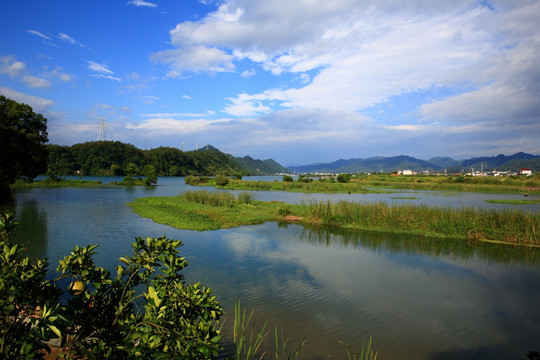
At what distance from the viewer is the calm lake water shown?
6645 millimetres

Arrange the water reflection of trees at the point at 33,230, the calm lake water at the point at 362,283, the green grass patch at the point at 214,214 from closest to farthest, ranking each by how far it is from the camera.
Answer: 1. the calm lake water at the point at 362,283
2. the water reflection of trees at the point at 33,230
3. the green grass patch at the point at 214,214

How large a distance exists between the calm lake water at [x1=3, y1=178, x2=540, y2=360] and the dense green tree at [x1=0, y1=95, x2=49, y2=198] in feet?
34.4

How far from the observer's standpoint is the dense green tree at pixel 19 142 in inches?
928

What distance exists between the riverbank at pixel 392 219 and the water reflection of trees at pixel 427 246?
80 centimetres

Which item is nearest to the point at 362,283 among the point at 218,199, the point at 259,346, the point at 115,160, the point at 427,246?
the point at 259,346

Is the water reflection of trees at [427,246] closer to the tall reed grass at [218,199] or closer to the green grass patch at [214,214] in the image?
the green grass patch at [214,214]

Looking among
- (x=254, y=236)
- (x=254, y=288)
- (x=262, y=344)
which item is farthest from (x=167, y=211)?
(x=262, y=344)

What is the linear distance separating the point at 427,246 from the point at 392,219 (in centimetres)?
330

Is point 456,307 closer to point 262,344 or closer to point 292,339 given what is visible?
point 292,339

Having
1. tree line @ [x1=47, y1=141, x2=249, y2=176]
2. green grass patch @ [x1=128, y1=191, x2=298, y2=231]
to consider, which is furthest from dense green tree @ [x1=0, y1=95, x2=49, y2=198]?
tree line @ [x1=47, y1=141, x2=249, y2=176]

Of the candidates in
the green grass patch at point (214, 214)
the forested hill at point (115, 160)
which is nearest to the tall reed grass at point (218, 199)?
the green grass patch at point (214, 214)

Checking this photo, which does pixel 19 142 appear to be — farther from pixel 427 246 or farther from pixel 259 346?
pixel 427 246

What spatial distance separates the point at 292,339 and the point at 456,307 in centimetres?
530

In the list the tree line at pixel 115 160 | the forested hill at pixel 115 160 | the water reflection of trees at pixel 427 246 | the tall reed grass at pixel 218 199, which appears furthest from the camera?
the forested hill at pixel 115 160
